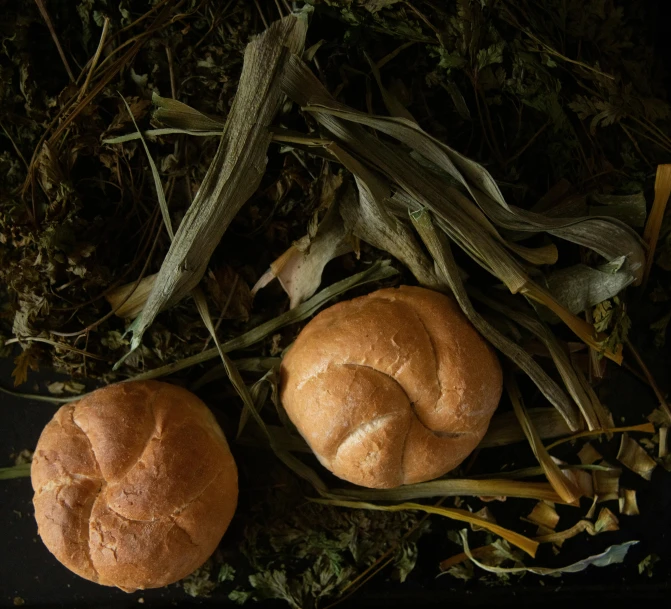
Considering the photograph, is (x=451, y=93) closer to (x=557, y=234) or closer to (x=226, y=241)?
(x=557, y=234)

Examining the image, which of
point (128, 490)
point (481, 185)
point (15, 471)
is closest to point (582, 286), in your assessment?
point (481, 185)

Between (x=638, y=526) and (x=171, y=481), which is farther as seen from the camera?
(x=638, y=526)

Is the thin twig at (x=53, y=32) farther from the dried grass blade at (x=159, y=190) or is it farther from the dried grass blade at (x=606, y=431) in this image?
the dried grass blade at (x=606, y=431)

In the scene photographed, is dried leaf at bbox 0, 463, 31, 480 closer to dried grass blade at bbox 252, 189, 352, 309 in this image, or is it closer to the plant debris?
the plant debris

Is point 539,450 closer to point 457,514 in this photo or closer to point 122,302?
point 457,514

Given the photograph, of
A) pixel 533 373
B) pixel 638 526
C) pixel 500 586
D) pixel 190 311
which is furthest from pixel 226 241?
pixel 638 526

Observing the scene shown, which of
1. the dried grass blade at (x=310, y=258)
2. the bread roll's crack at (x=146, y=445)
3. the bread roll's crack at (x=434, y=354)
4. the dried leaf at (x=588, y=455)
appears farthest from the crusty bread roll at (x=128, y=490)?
the dried leaf at (x=588, y=455)

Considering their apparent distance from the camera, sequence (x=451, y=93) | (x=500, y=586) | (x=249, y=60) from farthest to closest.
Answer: (x=500, y=586)
(x=451, y=93)
(x=249, y=60)
